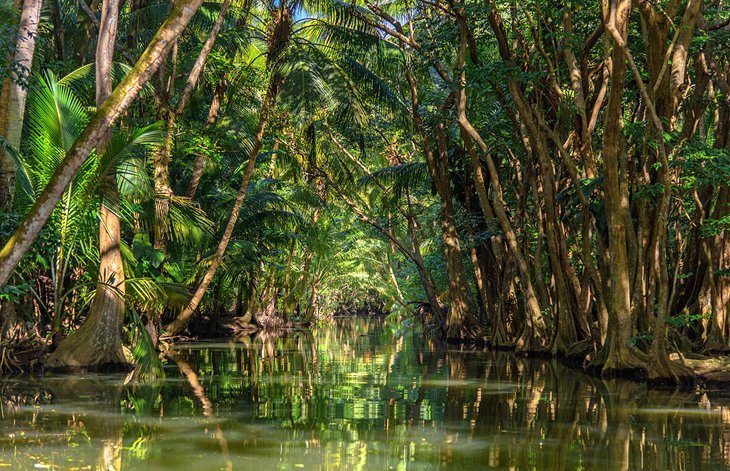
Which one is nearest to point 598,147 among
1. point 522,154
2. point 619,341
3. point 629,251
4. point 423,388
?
point 522,154

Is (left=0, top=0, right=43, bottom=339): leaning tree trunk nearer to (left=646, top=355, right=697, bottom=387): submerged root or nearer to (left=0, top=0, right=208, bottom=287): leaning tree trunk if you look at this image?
(left=0, top=0, right=208, bottom=287): leaning tree trunk

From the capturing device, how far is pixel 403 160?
25859 mm

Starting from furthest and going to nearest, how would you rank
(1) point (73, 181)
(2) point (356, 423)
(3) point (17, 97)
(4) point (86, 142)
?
(3) point (17, 97) → (1) point (73, 181) → (2) point (356, 423) → (4) point (86, 142)

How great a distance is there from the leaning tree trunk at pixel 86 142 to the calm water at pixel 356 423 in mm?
1511

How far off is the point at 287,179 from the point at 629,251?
19184mm

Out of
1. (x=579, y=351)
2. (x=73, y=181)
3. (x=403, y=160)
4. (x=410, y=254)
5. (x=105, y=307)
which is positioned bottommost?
(x=579, y=351)

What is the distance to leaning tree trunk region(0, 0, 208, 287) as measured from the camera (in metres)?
6.04

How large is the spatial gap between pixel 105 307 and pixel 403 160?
15851 mm

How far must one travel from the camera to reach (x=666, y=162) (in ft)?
31.9

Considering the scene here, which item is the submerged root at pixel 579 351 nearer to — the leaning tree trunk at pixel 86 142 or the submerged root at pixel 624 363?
the submerged root at pixel 624 363

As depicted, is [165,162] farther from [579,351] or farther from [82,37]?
[579,351]

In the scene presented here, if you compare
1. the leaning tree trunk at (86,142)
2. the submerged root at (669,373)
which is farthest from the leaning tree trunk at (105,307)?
the submerged root at (669,373)

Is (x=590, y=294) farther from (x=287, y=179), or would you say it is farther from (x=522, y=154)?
(x=287, y=179)

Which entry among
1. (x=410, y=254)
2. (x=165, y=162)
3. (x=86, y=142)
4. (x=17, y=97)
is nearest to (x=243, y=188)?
(x=165, y=162)
